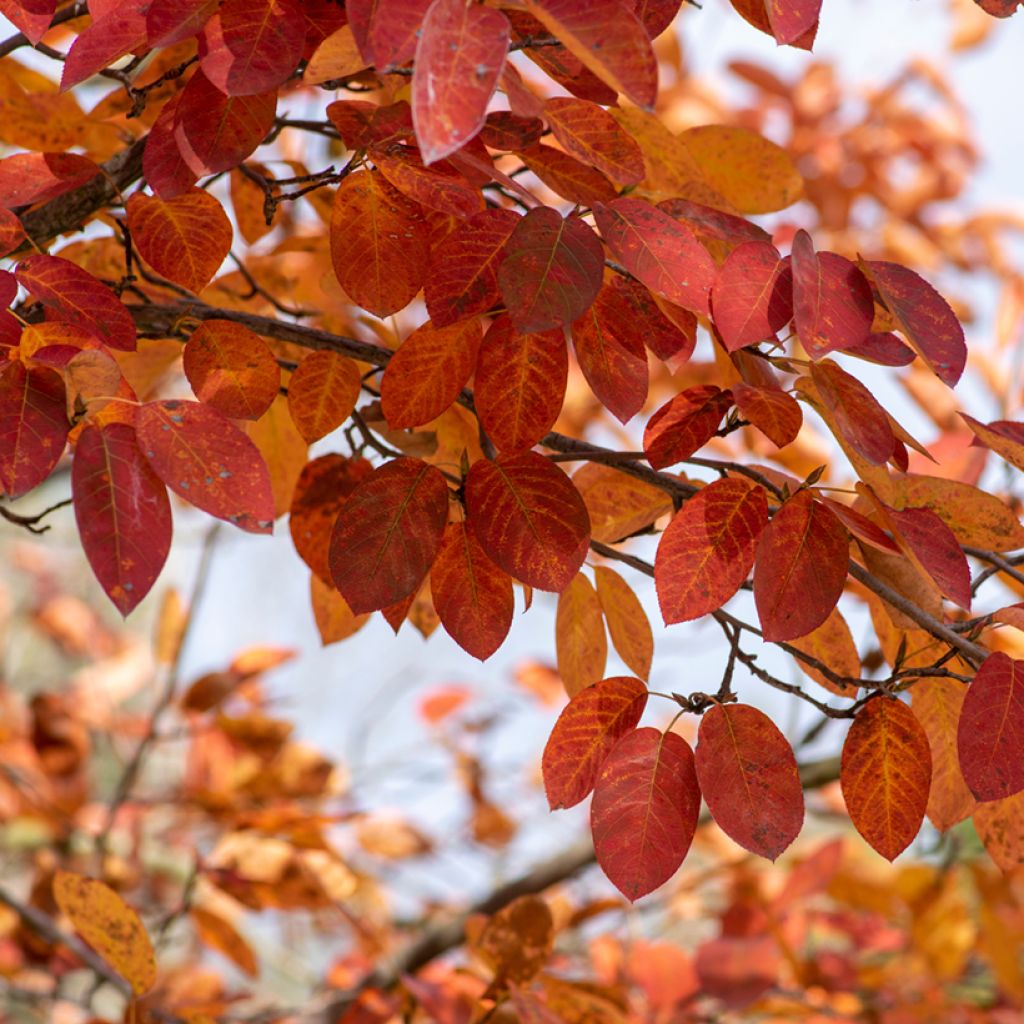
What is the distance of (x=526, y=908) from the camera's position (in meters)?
0.78

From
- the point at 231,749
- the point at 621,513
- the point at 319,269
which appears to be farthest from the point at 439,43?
the point at 231,749

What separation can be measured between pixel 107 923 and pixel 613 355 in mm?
454

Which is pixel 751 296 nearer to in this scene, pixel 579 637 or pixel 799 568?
pixel 799 568

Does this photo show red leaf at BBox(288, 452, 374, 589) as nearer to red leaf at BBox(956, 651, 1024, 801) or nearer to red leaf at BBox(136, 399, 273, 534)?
red leaf at BBox(136, 399, 273, 534)

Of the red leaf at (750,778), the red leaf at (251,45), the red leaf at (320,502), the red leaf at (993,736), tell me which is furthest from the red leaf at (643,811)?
the red leaf at (251,45)

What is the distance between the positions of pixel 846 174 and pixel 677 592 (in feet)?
6.55

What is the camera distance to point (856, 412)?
0.47m

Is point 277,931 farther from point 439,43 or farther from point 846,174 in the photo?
point 439,43

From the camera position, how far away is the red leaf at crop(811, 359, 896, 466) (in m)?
0.45

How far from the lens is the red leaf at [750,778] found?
1.55 ft

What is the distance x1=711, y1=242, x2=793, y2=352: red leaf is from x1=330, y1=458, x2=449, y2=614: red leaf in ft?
0.49

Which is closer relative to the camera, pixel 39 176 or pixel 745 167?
pixel 39 176

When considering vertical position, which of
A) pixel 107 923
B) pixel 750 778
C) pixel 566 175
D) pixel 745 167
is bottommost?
pixel 107 923

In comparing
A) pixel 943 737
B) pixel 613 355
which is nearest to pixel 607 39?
pixel 613 355
